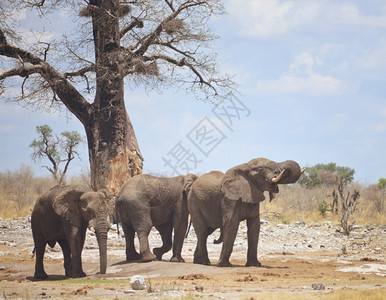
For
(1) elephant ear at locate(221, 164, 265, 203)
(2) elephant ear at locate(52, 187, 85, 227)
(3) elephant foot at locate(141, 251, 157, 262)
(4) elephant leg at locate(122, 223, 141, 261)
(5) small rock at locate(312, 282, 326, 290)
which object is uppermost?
(1) elephant ear at locate(221, 164, 265, 203)

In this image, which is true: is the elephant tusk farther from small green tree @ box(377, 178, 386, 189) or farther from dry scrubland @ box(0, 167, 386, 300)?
small green tree @ box(377, 178, 386, 189)

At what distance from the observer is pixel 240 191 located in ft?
43.8

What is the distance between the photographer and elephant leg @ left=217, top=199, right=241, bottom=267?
523 inches

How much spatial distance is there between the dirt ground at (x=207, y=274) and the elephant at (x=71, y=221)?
408 millimetres

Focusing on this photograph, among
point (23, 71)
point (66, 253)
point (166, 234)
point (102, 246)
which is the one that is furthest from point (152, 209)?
point (23, 71)

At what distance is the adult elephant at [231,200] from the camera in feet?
43.6

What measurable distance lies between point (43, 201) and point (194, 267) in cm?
343

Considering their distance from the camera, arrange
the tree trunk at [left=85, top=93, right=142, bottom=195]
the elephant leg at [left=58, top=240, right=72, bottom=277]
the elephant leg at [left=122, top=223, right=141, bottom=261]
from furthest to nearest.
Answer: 1. the tree trunk at [left=85, top=93, right=142, bottom=195]
2. the elephant leg at [left=122, top=223, right=141, bottom=261]
3. the elephant leg at [left=58, top=240, right=72, bottom=277]

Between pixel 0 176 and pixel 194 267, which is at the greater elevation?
pixel 0 176

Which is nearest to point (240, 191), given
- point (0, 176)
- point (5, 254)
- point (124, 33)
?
point (5, 254)

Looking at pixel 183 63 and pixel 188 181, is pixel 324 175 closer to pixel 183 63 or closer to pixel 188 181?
pixel 183 63

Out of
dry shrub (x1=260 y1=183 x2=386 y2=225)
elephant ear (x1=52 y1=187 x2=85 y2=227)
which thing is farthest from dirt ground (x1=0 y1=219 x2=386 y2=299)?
dry shrub (x1=260 y1=183 x2=386 y2=225)

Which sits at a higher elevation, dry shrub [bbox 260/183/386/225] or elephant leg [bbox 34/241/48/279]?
dry shrub [bbox 260/183/386/225]

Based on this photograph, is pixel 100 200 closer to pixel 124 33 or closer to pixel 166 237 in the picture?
pixel 166 237
